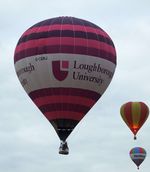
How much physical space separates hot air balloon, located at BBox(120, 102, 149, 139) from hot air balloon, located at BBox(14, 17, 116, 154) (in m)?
13.0

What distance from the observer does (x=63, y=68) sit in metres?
42.4

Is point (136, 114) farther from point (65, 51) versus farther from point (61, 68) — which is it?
point (65, 51)

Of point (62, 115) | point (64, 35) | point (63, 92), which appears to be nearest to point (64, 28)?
point (64, 35)

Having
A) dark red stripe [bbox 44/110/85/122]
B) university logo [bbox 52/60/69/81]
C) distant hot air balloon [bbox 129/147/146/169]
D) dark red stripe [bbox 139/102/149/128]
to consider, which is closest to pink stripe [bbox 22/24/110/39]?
university logo [bbox 52/60/69/81]

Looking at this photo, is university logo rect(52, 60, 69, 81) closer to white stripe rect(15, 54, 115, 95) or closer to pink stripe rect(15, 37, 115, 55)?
white stripe rect(15, 54, 115, 95)

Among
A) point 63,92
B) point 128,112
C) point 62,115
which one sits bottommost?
point 62,115

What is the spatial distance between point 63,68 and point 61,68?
12cm

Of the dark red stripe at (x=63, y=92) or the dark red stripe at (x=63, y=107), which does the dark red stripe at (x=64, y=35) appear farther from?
the dark red stripe at (x=63, y=107)

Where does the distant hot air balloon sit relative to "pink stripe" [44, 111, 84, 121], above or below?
above

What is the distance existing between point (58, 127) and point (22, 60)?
4534 mm

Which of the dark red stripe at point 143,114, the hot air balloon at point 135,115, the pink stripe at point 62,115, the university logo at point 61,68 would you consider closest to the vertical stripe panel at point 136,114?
the hot air balloon at point 135,115

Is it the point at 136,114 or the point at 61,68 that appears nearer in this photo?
the point at 61,68

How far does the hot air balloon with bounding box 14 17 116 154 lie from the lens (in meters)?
42.4

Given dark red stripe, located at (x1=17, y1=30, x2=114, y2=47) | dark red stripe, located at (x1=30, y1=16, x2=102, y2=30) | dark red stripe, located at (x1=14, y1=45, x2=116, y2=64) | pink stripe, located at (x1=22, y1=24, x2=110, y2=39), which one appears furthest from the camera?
dark red stripe, located at (x1=30, y1=16, x2=102, y2=30)
